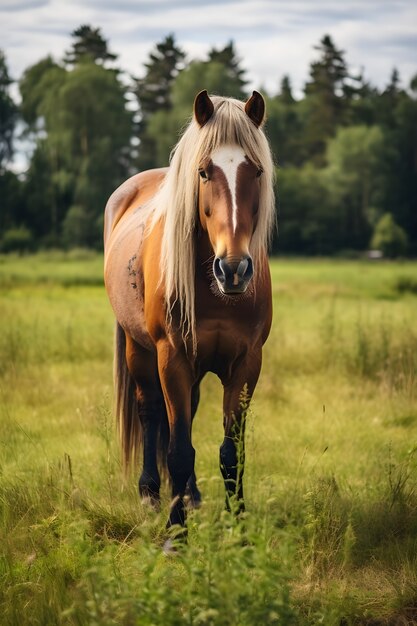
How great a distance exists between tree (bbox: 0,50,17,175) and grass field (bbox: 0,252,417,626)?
3393cm

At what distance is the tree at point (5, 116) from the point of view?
42.7 m

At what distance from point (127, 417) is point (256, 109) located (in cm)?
246

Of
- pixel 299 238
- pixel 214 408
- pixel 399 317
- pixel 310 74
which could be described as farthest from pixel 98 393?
pixel 310 74

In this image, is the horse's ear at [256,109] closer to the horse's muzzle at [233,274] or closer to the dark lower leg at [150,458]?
the horse's muzzle at [233,274]

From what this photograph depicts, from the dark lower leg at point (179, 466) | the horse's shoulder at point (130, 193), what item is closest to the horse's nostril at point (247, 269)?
the dark lower leg at point (179, 466)

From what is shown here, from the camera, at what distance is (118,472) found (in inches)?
207

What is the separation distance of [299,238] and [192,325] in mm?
53208

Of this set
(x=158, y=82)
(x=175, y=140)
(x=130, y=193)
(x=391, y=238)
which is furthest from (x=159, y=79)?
(x=130, y=193)

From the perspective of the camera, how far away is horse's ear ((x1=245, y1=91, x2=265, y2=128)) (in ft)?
12.6

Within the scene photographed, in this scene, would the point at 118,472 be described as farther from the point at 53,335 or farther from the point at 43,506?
the point at 53,335

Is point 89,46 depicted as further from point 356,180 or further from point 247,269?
point 247,269

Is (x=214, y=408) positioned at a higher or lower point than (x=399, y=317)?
higher

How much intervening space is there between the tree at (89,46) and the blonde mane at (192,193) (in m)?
50.9

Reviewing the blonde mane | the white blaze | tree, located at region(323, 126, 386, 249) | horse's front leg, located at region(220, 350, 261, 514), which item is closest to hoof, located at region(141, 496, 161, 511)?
horse's front leg, located at region(220, 350, 261, 514)
